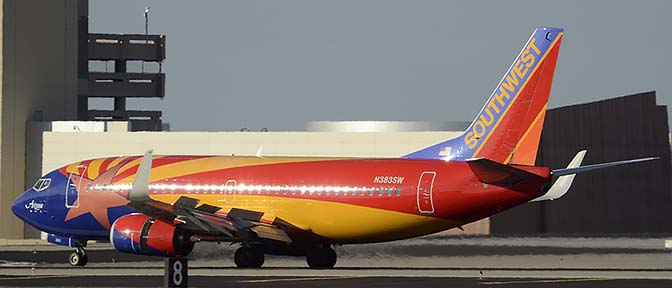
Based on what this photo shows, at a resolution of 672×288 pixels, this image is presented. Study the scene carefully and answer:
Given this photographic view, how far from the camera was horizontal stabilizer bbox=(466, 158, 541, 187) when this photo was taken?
148 feet

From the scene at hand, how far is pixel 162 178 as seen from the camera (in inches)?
2039

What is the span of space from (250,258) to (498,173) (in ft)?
33.1

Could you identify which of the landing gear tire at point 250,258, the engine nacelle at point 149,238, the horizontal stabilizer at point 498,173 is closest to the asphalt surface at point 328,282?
the engine nacelle at point 149,238

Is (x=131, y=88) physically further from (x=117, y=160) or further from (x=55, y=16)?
(x=117, y=160)

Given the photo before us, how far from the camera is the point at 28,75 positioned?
83.5 m

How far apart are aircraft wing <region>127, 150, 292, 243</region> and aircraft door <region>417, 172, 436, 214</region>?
17.6 ft

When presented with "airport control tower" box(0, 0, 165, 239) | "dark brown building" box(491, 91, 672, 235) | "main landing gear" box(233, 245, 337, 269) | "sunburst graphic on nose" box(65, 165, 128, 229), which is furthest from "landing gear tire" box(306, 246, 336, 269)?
"airport control tower" box(0, 0, 165, 239)

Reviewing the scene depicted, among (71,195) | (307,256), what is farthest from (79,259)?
(307,256)

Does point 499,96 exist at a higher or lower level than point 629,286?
higher

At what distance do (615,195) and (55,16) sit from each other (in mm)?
35726

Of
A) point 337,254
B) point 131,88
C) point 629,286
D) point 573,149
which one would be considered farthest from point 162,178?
point 131,88

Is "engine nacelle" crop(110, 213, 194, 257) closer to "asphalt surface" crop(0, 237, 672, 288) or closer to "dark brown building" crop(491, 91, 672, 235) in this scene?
"asphalt surface" crop(0, 237, 672, 288)

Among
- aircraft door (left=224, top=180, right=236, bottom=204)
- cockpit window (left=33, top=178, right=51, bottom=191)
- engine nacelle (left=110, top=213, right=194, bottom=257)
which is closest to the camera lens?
engine nacelle (left=110, top=213, right=194, bottom=257)

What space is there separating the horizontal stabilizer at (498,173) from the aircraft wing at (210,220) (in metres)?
8.04
